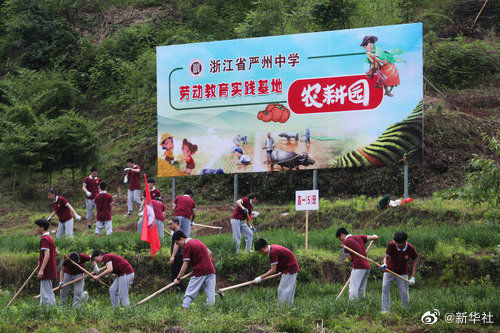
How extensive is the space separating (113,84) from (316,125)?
17.6 m

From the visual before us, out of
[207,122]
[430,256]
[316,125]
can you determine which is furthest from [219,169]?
[430,256]

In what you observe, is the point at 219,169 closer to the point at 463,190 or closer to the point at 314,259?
the point at 314,259

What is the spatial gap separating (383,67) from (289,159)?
4401 mm

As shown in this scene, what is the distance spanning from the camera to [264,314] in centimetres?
1062

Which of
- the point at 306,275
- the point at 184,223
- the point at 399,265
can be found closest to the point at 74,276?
the point at 184,223

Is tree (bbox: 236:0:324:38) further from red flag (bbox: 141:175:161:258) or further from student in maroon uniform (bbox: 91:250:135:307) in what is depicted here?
student in maroon uniform (bbox: 91:250:135:307)

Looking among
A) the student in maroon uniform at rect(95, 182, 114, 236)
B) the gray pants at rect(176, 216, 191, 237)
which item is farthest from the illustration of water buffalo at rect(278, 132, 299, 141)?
the student in maroon uniform at rect(95, 182, 114, 236)

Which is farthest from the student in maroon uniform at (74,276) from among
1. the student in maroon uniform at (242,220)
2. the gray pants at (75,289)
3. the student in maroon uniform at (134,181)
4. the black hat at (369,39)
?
the black hat at (369,39)

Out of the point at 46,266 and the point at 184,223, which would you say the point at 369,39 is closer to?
the point at 184,223

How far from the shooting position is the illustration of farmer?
18.5 meters

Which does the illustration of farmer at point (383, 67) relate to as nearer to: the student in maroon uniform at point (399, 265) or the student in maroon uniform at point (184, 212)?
the student in maroon uniform at point (184, 212)

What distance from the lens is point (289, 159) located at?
62.5 feet

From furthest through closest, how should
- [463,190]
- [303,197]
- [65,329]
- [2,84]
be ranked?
[2,84] → [303,197] → [463,190] → [65,329]

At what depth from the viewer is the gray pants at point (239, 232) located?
15719 millimetres
